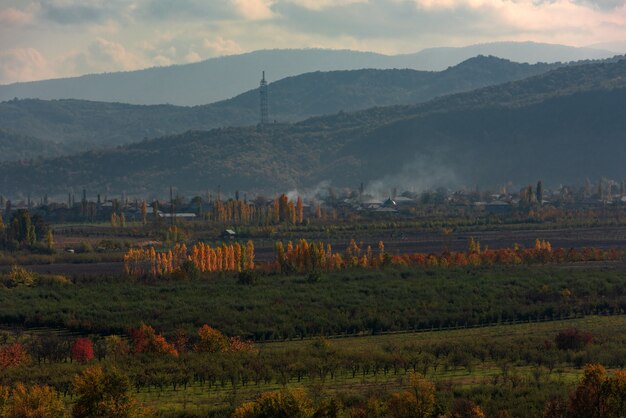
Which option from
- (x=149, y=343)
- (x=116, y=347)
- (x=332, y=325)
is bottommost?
(x=332, y=325)

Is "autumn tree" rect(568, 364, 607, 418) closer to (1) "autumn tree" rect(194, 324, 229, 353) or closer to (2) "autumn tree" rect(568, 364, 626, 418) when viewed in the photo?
(2) "autumn tree" rect(568, 364, 626, 418)

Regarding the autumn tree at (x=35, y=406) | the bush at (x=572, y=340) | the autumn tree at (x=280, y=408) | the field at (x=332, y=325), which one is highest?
the autumn tree at (x=280, y=408)

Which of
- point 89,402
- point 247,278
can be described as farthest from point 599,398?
point 247,278

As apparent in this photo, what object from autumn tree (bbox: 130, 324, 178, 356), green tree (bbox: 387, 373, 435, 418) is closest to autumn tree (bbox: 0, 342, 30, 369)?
autumn tree (bbox: 130, 324, 178, 356)

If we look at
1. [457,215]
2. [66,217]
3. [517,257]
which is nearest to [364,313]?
[517,257]

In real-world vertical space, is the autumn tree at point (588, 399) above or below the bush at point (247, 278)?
above

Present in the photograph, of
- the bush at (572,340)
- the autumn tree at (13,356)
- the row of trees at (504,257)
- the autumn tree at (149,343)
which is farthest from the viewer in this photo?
the row of trees at (504,257)

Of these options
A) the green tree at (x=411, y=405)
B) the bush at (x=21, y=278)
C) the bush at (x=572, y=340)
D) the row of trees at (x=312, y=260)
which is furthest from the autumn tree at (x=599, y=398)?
the bush at (x=21, y=278)

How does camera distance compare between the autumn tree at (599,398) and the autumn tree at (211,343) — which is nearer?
the autumn tree at (599,398)

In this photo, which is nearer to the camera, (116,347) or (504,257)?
(116,347)

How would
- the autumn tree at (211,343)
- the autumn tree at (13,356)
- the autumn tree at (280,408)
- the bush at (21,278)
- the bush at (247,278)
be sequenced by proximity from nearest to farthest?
the autumn tree at (280,408) < the autumn tree at (13,356) < the autumn tree at (211,343) < the bush at (247,278) < the bush at (21,278)

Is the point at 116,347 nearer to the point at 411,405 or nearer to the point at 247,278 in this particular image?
the point at 411,405

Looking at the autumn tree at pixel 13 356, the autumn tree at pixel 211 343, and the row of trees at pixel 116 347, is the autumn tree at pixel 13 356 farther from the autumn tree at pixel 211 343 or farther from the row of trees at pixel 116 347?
the autumn tree at pixel 211 343

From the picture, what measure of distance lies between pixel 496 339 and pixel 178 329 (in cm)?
1617
